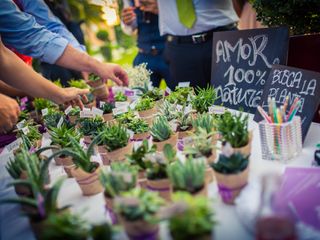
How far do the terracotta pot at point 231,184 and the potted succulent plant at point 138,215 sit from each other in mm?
231

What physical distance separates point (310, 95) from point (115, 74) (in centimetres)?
Result: 126

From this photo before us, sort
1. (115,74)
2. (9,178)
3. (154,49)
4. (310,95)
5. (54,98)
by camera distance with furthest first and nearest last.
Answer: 1. (154,49)
2. (115,74)
3. (54,98)
4. (9,178)
5. (310,95)

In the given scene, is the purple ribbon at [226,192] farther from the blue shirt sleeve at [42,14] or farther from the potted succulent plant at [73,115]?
the blue shirt sleeve at [42,14]

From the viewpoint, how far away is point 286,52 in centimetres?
159

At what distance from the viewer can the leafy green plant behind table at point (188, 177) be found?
950mm

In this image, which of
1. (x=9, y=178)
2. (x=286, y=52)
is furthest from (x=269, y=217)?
(x=9, y=178)

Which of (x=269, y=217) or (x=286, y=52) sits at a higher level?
(x=286, y=52)

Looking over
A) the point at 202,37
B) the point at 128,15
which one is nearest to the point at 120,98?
the point at 202,37

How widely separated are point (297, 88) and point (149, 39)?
68.0 inches

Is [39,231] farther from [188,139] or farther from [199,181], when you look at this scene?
[188,139]

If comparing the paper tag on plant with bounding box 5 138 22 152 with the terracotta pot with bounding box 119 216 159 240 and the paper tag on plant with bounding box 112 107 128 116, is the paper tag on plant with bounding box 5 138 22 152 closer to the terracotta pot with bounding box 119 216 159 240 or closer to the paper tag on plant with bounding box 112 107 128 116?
the paper tag on plant with bounding box 112 107 128 116

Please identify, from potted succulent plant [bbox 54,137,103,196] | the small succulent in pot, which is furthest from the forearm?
potted succulent plant [bbox 54,137,103,196]

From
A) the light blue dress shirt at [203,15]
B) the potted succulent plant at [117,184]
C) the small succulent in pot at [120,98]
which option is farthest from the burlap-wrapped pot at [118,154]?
the light blue dress shirt at [203,15]

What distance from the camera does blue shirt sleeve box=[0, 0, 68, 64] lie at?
188 cm
